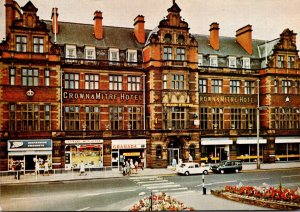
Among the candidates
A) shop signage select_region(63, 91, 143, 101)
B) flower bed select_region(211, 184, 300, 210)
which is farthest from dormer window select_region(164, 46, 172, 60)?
flower bed select_region(211, 184, 300, 210)

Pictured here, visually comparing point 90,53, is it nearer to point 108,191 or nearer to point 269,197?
point 108,191

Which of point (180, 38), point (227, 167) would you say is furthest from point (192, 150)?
point (180, 38)

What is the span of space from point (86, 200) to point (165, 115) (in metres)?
11.9

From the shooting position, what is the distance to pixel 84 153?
22.3 metres

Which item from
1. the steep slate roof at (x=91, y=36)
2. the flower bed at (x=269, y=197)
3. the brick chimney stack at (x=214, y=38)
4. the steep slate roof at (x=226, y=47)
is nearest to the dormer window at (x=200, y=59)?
the steep slate roof at (x=226, y=47)

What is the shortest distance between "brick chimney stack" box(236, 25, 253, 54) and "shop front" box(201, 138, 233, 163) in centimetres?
836

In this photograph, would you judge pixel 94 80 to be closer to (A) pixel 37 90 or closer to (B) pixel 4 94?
(A) pixel 37 90

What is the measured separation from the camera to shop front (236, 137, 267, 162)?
26.0 meters

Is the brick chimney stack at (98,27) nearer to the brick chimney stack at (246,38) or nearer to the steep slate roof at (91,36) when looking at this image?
the steep slate roof at (91,36)

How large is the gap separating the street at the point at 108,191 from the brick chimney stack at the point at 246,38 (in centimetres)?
1222

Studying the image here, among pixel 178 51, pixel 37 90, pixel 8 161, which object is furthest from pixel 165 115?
pixel 8 161

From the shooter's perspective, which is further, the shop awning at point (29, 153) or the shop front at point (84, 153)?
the shop front at point (84, 153)

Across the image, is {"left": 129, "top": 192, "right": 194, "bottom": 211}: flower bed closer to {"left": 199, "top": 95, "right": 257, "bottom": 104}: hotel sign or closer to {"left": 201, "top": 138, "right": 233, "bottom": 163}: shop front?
{"left": 201, "top": 138, "right": 233, "bottom": 163}: shop front

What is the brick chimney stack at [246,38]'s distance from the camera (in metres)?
28.5
